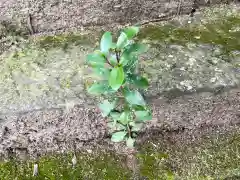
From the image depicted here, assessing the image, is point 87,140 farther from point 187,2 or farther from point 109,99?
point 187,2

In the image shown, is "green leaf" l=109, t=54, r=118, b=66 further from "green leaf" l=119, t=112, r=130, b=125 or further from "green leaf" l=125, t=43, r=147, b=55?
"green leaf" l=119, t=112, r=130, b=125

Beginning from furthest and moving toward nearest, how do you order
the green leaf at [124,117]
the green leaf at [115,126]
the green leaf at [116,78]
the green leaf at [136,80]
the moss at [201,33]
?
the moss at [201,33], the green leaf at [115,126], the green leaf at [124,117], the green leaf at [136,80], the green leaf at [116,78]

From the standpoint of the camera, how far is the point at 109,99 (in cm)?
157

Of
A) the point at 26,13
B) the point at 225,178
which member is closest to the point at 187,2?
the point at 26,13

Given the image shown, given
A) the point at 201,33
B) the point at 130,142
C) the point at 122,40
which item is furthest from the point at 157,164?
the point at 201,33

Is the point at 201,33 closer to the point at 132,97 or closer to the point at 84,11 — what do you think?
the point at 84,11

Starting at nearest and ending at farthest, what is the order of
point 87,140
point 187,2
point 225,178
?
point 225,178, point 87,140, point 187,2

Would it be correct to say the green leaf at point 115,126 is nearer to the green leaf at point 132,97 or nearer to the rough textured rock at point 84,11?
the green leaf at point 132,97

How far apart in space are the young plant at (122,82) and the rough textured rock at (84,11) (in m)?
0.62

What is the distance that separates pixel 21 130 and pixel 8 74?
0.32 m

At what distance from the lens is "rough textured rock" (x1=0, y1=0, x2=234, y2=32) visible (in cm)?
206

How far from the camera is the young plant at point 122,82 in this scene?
1.33m

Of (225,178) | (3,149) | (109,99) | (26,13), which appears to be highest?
(26,13)

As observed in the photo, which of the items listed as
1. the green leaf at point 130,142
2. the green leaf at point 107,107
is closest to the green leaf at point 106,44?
the green leaf at point 107,107
